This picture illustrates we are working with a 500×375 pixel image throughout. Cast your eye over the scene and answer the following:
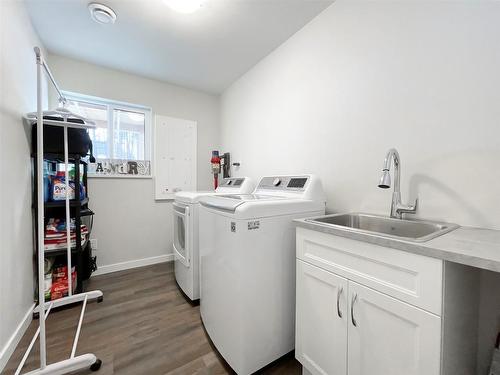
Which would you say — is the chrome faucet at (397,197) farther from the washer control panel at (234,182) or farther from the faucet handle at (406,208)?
the washer control panel at (234,182)

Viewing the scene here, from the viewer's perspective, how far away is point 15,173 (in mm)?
1465

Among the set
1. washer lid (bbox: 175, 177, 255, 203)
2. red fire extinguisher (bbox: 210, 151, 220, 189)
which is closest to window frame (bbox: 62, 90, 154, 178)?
red fire extinguisher (bbox: 210, 151, 220, 189)

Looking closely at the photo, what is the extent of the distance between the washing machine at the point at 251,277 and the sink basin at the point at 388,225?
8.0 inches

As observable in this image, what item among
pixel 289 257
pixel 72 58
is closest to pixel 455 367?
pixel 289 257

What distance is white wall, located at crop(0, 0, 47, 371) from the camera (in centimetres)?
128

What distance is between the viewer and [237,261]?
1.15m

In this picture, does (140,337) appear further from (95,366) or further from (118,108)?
(118,108)

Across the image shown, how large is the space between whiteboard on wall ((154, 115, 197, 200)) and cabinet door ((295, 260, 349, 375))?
2.28 metres

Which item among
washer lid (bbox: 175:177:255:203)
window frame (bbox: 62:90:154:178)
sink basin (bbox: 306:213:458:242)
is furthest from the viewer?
window frame (bbox: 62:90:154:178)

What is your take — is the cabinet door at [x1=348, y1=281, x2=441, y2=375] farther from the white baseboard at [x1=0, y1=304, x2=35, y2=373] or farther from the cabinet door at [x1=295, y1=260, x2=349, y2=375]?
the white baseboard at [x1=0, y1=304, x2=35, y2=373]

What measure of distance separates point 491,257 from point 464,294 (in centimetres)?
31

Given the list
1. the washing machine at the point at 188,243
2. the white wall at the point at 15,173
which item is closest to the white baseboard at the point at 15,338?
the white wall at the point at 15,173

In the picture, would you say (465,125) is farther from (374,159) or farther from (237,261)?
(237,261)

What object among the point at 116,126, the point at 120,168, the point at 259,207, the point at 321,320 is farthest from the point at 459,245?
the point at 116,126
